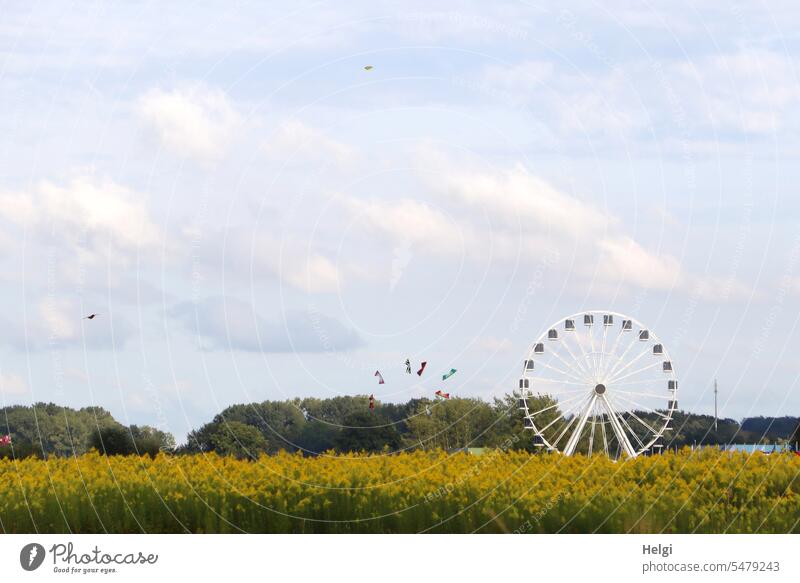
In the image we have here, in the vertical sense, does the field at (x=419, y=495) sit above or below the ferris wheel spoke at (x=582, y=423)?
below

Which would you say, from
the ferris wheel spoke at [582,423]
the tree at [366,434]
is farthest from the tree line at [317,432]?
the ferris wheel spoke at [582,423]

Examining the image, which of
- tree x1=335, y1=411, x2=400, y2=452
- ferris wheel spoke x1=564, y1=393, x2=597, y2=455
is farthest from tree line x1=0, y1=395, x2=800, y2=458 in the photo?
ferris wheel spoke x1=564, y1=393, x2=597, y2=455

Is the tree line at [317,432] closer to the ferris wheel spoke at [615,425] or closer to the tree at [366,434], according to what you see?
the tree at [366,434]

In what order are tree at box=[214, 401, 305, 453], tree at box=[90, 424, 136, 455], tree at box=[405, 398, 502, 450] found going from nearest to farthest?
tree at box=[214, 401, 305, 453] → tree at box=[90, 424, 136, 455] → tree at box=[405, 398, 502, 450]

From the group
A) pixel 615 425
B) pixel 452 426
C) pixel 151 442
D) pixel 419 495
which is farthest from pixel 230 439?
pixel 615 425

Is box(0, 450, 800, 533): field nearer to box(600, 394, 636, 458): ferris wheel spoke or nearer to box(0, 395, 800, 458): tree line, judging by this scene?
box(0, 395, 800, 458): tree line

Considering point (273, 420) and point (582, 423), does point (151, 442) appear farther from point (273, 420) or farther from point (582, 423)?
point (582, 423)
